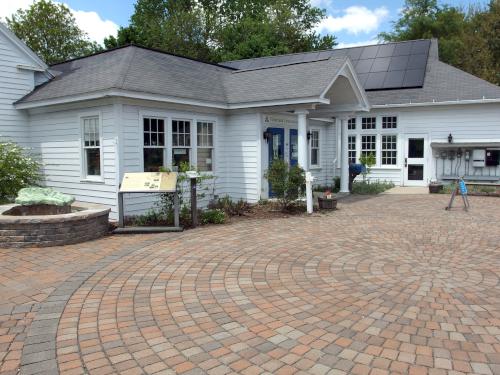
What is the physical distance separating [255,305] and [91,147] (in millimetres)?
6899

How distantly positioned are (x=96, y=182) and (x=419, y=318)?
7.84m

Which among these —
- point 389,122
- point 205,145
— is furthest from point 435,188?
point 205,145

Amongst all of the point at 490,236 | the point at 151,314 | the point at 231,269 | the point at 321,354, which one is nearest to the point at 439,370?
the point at 321,354

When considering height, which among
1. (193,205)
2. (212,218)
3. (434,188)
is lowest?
(212,218)

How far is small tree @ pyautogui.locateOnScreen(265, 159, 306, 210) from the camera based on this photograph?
10594 millimetres

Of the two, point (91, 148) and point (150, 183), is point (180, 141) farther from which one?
point (150, 183)

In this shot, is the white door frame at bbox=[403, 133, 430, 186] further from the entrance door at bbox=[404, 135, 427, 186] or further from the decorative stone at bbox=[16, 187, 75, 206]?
the decorative stone at bbox=[16, 187, 75, 206]

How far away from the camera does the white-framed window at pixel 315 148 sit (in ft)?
53.4

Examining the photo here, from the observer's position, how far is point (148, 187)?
325 inches

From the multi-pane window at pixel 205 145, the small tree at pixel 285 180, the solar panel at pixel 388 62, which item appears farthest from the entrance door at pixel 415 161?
the multi-pane window at pixel 205 145

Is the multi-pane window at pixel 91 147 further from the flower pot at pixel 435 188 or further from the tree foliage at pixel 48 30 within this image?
the tree foliage at pixel 48 30

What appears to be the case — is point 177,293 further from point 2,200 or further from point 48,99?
point 48,99

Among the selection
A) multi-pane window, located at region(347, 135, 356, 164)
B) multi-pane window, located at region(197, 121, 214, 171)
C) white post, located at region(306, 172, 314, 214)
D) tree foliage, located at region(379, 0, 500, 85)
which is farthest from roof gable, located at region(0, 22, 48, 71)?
tree foliage, located at region(379, 0, 500, 85)

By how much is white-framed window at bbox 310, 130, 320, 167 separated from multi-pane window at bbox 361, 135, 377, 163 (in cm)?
308
